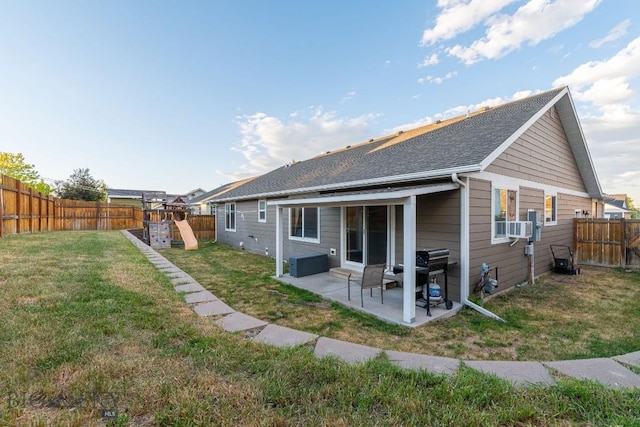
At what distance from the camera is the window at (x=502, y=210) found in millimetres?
6211

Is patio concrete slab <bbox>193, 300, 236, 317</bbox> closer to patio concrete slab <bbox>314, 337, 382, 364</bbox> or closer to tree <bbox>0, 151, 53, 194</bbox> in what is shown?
patio concrete slab <bbox>314, 337, 382, 364</bbox>

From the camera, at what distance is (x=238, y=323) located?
3.94m

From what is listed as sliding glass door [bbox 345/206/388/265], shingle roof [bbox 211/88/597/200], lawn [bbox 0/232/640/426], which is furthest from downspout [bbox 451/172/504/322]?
lawn [bbox 0/232/640/426]

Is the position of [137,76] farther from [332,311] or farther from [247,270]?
[332,311]

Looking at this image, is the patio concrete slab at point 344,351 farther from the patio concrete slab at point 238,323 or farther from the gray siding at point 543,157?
the gray siding at point 543,157

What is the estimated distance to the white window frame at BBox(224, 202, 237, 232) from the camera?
14750 millimetres

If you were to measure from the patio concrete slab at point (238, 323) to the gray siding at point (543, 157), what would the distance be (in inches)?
210

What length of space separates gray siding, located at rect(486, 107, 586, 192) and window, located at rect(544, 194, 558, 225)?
0.45 m

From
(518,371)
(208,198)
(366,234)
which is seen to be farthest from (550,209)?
(208,198)

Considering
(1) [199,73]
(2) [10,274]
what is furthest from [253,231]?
(2) [10,274]

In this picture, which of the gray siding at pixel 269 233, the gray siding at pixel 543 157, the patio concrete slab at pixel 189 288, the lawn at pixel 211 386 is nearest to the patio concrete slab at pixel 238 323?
the lawn at pixel 211 386

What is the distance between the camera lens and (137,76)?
38.4 feet

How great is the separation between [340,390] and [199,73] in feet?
44.8

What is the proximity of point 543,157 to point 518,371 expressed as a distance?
737cm
